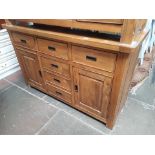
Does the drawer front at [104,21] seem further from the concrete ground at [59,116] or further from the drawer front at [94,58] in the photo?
the concrete ground at [59,116]

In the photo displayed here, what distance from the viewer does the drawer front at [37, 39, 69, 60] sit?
51.4 inches

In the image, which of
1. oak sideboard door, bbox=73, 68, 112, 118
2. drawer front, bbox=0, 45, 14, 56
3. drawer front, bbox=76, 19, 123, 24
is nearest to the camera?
drawer front, bbox=76, 19, 123, 24

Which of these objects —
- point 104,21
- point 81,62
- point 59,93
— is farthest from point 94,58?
point 59,93

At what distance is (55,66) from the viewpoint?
152cm

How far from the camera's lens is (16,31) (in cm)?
158

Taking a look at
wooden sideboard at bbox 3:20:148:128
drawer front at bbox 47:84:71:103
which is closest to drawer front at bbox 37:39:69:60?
wooden sideboard at bbox 3:20:148:128

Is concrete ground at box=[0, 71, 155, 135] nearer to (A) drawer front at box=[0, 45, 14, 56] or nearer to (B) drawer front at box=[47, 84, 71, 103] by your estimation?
(B) drawer front at box=[47, 84, 71, 103]

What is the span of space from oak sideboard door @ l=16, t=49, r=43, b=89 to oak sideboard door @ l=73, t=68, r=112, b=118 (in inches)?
21.6

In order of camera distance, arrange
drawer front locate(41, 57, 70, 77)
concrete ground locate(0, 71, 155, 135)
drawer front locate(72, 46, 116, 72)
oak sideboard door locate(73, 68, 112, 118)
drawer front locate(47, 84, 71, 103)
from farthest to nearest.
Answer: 1. drawer front locate(47, 84, 71, 103)
2. concrete ground locate(0, 71, 155, 135)
3. drawer front locate(41, 57, 70, 77)
4. oak sideboard door locate(73, 68, 112, 118)
5. drawer front locate(72, 46, 116, 72)

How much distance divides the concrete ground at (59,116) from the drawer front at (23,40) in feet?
2.36

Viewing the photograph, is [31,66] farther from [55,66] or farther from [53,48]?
[53,48]
